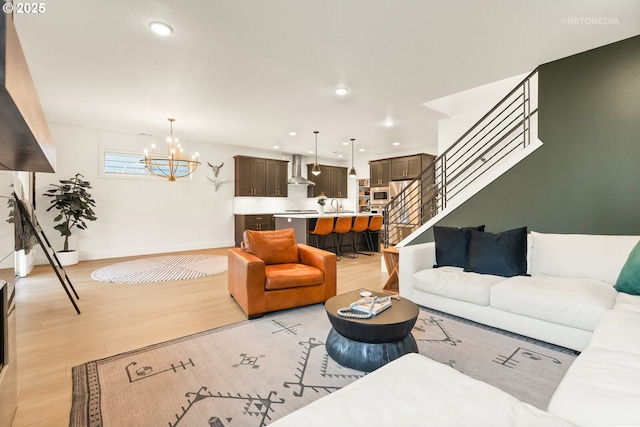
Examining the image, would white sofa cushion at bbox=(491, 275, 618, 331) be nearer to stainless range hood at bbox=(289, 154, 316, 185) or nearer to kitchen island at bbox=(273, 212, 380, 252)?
kitchen island at bbox=(273, 212, 380, 252)

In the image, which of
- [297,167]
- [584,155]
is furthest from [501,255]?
[297,167]

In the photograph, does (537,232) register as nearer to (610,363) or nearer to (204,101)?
(610,363)

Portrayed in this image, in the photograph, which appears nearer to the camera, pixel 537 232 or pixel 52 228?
pixel 537 232

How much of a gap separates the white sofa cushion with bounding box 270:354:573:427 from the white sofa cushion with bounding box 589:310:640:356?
39.0 inches

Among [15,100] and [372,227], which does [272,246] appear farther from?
[372,227]

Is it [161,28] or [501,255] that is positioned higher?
[161,28]

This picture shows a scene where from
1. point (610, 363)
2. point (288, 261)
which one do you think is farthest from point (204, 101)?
point (610, 363)

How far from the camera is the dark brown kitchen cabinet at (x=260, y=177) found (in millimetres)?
8023

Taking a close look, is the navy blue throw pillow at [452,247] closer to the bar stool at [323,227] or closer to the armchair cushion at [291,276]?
the armchair cushion at [291,276]

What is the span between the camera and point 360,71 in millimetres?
3535

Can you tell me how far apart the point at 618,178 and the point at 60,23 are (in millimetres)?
5282

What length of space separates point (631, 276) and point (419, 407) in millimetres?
2497

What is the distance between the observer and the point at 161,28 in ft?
8.77

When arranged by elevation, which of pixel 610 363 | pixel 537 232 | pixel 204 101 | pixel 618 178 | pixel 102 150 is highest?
pixel 204 101
